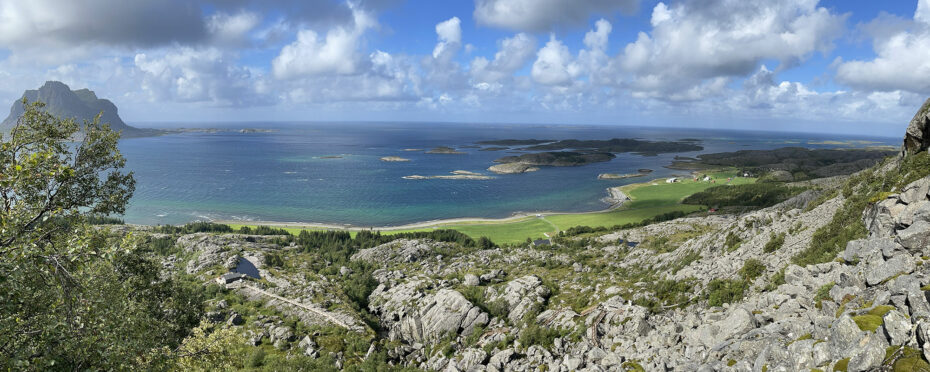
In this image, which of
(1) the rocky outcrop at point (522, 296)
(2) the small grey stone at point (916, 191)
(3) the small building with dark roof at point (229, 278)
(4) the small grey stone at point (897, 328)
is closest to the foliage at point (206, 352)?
(4) the small grey stone at point (897, 328)

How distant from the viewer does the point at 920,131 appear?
65.3ft

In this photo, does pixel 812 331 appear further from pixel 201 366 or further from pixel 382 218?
pixel 382 218

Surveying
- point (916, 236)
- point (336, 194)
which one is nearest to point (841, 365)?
point (916, 236)

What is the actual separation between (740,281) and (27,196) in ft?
99.6

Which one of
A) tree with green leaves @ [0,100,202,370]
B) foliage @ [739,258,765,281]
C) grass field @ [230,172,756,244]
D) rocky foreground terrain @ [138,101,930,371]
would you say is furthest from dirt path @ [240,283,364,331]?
grass field @ [230,172,756,244]

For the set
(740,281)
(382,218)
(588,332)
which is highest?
(740,281)

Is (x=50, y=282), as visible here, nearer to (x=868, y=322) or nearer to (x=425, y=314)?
(x=868, y=322)

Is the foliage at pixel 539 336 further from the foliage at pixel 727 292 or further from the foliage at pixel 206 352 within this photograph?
the foliage at pixel 206 352

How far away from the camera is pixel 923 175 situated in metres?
17.1

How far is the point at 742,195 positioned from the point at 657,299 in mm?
107111

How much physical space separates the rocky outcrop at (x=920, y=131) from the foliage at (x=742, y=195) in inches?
3340

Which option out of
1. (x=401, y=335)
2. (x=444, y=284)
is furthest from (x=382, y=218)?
(x=401, y=335)

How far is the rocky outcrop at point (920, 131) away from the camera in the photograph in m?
19.5

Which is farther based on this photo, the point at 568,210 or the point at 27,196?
the point at 568,210
